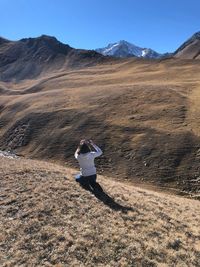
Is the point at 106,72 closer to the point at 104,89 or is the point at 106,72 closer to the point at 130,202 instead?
the point at 104,89

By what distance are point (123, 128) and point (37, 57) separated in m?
112

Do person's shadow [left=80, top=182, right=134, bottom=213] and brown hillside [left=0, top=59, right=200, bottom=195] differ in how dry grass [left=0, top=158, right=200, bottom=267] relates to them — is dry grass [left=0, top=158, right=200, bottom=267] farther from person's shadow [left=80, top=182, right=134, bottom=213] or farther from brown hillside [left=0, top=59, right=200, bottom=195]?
brown hillside [left=0, top=59, right=200, bottom=195]

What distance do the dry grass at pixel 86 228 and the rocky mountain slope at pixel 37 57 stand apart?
4008 inches

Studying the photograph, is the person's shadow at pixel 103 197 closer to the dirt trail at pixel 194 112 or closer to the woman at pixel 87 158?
the woman at pixel 87 158

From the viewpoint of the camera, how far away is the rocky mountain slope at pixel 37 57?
129 meters

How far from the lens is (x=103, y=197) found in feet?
56.7

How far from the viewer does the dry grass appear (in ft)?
40.6

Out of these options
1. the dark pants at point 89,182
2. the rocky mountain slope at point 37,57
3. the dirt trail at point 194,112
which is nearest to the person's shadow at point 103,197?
the dark pants at point 89,182

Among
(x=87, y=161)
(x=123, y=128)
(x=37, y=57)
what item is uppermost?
(x=37, y=57)

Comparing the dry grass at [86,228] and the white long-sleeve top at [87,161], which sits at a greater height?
the white long-sleeve top at [87,161]

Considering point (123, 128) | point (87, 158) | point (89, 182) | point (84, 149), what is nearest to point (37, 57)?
point (123, 128)

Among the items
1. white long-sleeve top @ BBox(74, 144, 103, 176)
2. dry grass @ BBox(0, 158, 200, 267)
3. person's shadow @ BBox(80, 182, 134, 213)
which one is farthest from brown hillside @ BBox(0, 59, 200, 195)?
white long-sleeve top @ BBox(74, 144, 103, 176)

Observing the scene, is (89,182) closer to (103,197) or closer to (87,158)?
Answer: (103,197)

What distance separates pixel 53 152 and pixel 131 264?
27.2 m
